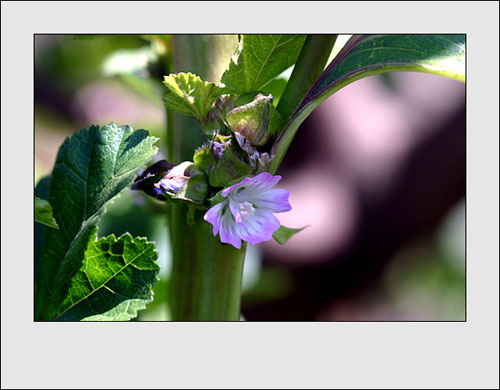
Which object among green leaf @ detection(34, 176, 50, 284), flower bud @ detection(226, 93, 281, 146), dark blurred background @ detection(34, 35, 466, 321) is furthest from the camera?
dark blurred background @ detection(34, 35, 466, 321)

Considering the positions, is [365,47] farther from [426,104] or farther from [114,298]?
[426,104]

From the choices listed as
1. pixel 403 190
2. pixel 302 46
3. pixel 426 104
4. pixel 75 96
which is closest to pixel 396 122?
pixel 426 104

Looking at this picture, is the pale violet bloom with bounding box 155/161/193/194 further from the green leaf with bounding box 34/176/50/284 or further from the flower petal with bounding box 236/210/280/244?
the green leaf with bounding box 34/176/50/284

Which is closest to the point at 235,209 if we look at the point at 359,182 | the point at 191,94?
the point at 191,94

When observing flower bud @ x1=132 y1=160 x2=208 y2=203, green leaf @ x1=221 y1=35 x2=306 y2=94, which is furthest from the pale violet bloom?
green leaf @ x1=221 y1=35 x2=306 y2=94

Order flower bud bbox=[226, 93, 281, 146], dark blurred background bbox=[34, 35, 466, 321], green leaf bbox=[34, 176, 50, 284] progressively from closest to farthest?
flower bud bbox=[226, 93, 281, 146] → green leaf bbox=[34, 176, 50, 284] → dark blurred background bbox=[34, 35, 466, 321]

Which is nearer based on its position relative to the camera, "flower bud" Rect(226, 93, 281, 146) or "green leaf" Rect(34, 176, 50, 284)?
"flower bud" Rect(226, 93, 281, 146)

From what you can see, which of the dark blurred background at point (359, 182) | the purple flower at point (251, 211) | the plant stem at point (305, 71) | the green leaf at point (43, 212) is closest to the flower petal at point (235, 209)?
the purple flower at point (251, 211)
